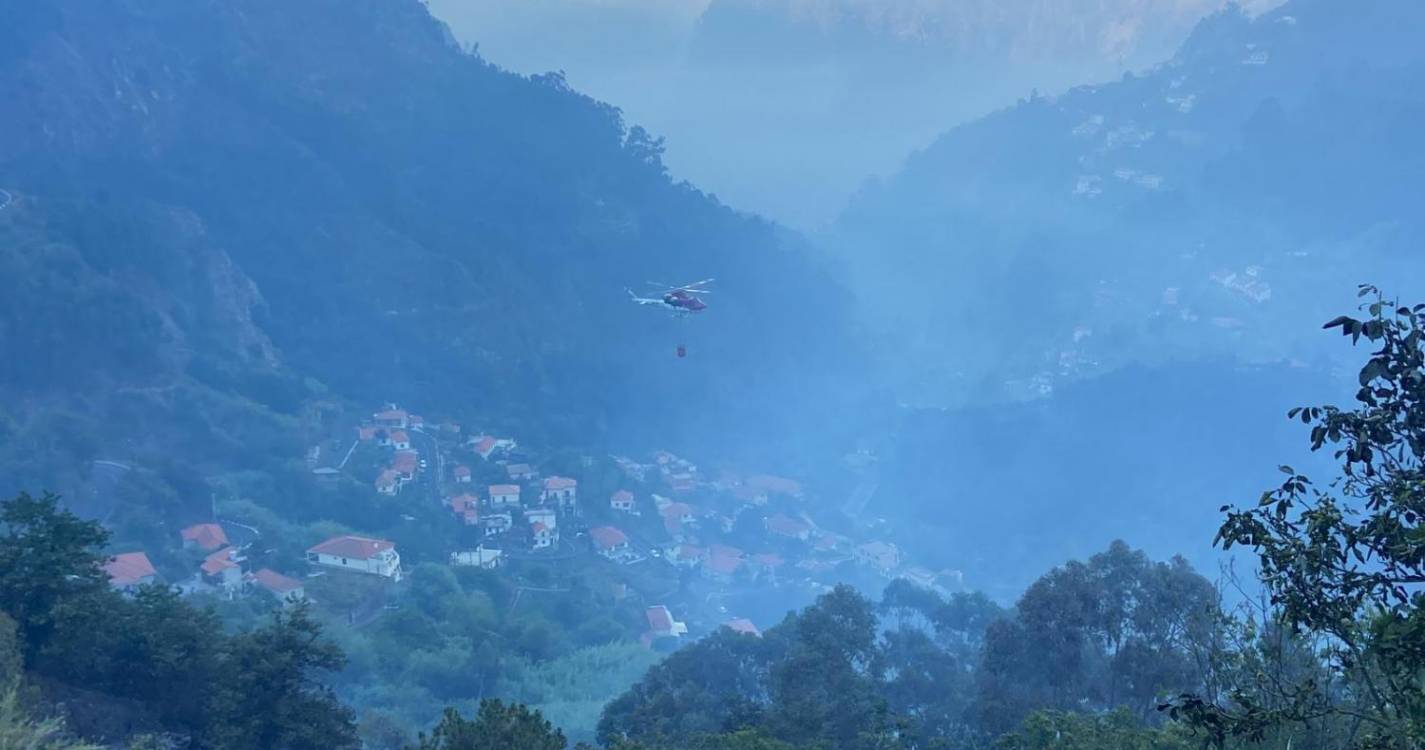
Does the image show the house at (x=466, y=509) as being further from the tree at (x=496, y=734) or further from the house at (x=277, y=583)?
the tree at (x=496, y=734)

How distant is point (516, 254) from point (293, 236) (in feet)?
24.0

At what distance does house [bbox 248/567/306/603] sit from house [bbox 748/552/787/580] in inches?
456

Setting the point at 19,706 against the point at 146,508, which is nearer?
the point at 19,706

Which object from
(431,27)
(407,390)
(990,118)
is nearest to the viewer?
(407,390)

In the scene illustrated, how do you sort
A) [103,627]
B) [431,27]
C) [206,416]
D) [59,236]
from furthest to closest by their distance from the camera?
1. [431,27]
2. [59,236]
3. [206,416]
4. [103,627]

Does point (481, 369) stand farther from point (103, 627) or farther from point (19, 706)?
point (19, 706)

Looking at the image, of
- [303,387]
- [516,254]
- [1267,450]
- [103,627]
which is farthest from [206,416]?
[1267,450]

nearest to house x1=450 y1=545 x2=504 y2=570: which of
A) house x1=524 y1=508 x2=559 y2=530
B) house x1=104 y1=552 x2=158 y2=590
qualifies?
house x1=524 y1=508 x2=559 y2=530

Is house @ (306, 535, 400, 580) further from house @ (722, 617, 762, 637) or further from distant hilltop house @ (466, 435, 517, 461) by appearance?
distant hilltop house @ (466, 435, 517, 461)

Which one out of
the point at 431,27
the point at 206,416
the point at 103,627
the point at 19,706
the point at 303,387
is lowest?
the point at 19,706

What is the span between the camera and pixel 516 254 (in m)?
38.1

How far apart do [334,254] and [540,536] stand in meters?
15.0

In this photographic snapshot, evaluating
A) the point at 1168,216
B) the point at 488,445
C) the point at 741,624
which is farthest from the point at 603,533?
the point at 1168,216

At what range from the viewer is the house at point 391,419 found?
2902 cm
